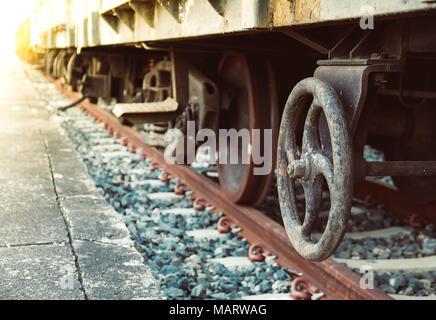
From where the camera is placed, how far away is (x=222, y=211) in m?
4.35

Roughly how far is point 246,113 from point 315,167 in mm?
2581

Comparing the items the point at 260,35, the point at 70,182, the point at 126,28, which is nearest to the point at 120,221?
the point at 70,182

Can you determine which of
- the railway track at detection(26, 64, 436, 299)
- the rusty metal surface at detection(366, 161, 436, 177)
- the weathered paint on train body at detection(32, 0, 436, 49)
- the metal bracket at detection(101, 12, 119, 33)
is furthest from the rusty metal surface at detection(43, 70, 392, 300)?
the metal bracket at detection(101, 12, 119, 33)

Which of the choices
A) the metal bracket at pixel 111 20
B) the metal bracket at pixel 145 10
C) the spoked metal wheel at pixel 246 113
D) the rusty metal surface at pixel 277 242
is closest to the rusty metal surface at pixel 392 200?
the spoked metal wheel at pixel 246 113

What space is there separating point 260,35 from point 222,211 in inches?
64.0

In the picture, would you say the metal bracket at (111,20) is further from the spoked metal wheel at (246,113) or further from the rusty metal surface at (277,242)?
the rusty metal surface at (277,242)

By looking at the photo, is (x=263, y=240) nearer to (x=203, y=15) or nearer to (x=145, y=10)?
(x=203, y=15)

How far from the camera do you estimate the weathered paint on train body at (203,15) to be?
62.6 inches

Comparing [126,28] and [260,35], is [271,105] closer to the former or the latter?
[260,35]

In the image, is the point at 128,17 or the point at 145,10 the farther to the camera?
the point at 128,17

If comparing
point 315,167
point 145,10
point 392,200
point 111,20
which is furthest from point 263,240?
point 111,20

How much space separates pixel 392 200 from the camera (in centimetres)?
457

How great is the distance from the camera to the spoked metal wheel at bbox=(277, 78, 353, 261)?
165 cm

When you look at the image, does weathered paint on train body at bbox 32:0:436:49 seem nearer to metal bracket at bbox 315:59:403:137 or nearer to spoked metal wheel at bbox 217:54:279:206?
metal bracket at bbox 315:59:403:137
